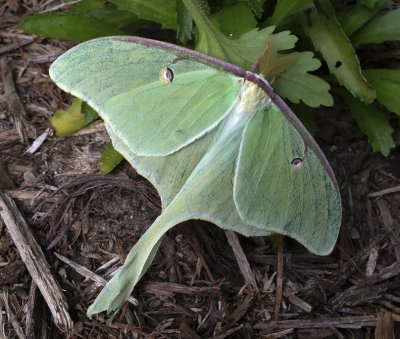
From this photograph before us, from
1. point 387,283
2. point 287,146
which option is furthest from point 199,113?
point 387,283

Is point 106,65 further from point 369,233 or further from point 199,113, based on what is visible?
point 369,233

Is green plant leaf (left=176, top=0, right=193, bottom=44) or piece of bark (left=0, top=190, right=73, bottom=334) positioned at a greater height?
green plant leaf (left=176, top=0, right=193, bottom=44)

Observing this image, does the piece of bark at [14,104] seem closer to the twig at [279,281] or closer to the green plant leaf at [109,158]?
the green plant leaf at [109,158]

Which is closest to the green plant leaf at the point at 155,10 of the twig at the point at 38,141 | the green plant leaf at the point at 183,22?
the green plant leaf at the point at 183,22

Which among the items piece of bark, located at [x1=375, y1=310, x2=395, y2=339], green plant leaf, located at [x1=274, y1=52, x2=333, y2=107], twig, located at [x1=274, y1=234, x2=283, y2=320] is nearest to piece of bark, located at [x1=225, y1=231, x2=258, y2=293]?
twig, located at [x1=274, y1=234, x2=283, y2=320]

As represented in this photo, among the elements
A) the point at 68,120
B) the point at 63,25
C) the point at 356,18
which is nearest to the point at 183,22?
the point at 63,25

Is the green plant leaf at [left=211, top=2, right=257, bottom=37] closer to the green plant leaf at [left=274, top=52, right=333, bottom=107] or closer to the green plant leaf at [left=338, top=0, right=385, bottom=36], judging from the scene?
the green plant leaf at [left=274, top=52, right=333, bottom=107]
